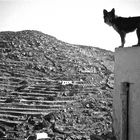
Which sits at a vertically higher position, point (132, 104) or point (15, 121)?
point (132, 104)

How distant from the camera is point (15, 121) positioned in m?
11.4

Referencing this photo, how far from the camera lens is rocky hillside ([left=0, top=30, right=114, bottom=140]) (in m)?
11.0

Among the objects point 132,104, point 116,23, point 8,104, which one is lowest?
point 8,104

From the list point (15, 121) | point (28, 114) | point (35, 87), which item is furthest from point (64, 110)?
point (35, 87)

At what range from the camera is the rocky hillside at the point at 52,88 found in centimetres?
1096

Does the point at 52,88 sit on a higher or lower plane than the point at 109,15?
lower

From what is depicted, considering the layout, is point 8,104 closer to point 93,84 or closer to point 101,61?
point 93,84

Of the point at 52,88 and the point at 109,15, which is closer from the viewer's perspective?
the point at 109,15

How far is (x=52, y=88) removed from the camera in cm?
1628

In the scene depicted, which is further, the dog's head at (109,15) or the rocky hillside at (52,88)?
the rocky hillside at (52,88)

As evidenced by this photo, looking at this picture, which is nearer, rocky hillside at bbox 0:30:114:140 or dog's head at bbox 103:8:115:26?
dog's head at bbox 103:8:115:26

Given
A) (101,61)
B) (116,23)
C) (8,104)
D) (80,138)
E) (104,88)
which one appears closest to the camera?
(116,23)

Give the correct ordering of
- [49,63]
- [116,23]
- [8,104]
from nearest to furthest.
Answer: [116,23] → [8,104] → [49,63]

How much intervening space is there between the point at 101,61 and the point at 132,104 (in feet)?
67.7
